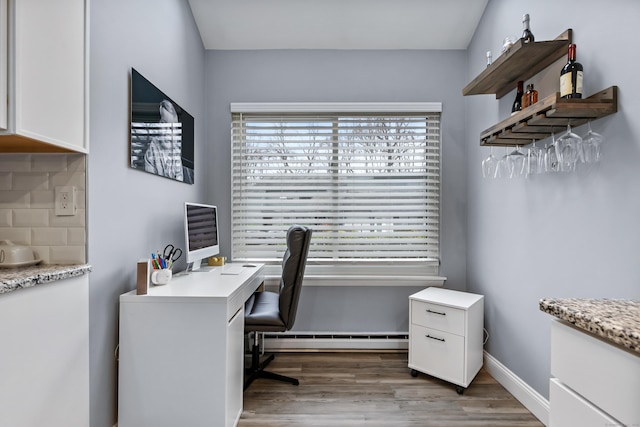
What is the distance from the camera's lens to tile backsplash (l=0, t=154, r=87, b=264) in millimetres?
1438

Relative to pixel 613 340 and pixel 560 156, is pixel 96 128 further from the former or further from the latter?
pixel 560 156

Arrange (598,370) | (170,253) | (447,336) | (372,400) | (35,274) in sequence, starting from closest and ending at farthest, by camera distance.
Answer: (598,370) < (35,274) < (170,253) < (372,400) < (447,336)

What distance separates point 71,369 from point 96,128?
103cm

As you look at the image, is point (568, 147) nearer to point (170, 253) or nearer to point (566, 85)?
point (566, 85)

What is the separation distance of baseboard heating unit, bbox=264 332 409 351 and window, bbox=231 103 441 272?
634 millimetres

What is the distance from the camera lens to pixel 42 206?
145cm

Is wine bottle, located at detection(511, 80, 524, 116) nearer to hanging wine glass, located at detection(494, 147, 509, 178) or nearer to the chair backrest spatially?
hanging wine glass, located at detection(494, 147, 509, 178)

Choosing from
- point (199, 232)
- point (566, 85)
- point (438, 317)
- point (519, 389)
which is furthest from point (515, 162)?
point (199, 232)

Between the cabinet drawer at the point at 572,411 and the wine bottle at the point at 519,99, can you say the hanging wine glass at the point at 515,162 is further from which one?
the cabinet drawer at the point at 572,411

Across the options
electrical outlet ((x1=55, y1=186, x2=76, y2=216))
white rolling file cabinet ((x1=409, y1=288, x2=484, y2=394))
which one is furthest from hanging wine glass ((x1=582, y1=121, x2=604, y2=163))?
electrical outlet ((x1=55, y1=186, x2=76, y2=216))

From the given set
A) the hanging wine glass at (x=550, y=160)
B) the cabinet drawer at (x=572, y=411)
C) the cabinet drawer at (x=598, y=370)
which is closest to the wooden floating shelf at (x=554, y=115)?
the hanging wine glass at (x=550, y=160)

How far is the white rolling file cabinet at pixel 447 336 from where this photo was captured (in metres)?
2.23

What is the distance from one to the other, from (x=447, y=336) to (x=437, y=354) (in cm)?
15

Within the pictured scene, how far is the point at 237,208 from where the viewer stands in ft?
9.68
